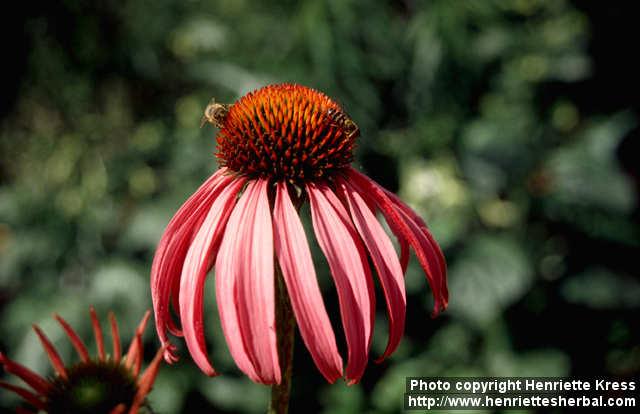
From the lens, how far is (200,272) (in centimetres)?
69

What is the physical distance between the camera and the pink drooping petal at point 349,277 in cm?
64

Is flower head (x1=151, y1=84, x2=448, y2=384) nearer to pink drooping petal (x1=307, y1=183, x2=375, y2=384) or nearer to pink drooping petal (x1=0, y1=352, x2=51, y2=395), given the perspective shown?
pink drooping petal (x1=307, y1=183, x2=375, y2=384)

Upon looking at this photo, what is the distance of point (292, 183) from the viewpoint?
82 centimetres

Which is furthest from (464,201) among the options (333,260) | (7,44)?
(7,44)

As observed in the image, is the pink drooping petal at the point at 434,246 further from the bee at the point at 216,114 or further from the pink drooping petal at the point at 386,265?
the bee at the point at 216,114

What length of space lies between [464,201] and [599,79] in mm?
1075

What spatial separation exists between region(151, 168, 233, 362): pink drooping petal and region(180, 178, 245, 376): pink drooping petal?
0.02 m

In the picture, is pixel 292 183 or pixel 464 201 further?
pixel 464 201

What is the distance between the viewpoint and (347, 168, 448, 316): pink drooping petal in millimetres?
764

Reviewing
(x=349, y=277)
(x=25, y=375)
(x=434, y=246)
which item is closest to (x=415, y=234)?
(x=434, y=246)

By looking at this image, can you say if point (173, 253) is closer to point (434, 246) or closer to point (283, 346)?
point (283, 346)

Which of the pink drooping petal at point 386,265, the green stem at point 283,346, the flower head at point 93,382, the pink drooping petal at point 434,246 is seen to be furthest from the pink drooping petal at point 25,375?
the pink drooping petal at point 434,246

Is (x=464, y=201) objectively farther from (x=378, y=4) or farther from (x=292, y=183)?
(x=292, y=183)

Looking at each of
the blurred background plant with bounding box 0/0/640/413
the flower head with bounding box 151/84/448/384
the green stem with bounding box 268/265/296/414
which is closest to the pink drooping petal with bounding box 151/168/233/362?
the flower head with bounding box 151/84/448/384
